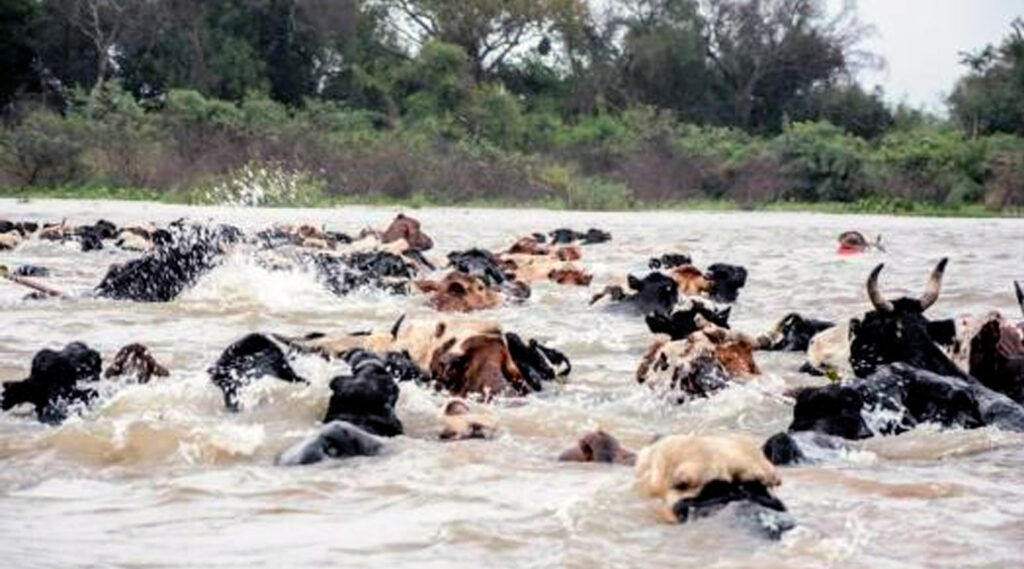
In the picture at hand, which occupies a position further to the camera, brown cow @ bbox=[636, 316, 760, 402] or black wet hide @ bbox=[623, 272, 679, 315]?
black wet hide @ bbox=[623, 272, 679, 315]

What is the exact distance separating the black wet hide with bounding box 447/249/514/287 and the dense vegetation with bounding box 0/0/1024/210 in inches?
729

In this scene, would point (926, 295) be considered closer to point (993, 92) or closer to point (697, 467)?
point (697, 467)

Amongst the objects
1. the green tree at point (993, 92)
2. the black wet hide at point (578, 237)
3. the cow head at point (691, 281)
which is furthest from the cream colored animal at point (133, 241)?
the green tree at point (993, 92)

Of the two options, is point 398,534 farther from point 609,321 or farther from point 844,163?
point 844,163

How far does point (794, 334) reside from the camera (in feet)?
24.9

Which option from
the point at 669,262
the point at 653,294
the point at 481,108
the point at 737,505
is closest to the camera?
the point at 737,505

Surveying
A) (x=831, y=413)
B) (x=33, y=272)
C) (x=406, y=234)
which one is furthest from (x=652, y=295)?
(x=406, y=234)

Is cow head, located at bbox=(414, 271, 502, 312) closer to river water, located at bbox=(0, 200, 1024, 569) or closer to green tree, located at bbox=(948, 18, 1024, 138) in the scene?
river water, located at bbox=(0, 200, 1024, 569)

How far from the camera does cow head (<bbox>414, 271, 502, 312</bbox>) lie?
9.46 meters

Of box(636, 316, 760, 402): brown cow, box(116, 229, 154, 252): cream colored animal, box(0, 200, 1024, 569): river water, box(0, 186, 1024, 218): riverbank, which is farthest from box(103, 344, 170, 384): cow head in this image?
box(0, 186, 1024, 218): riverbank

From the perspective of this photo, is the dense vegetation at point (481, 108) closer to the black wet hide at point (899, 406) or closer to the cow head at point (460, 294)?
the cow head at point (460, 294)

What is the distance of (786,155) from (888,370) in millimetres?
32256

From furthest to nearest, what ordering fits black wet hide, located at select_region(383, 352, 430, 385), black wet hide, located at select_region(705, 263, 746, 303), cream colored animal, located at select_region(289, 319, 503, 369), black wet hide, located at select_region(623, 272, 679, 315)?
black wet hide, located at select_region(705, 263, 746, 303) → black wet hide, located at select_region(623, 272, 679, 315) → cream colored animal, located at select_region(289, 319, 503, 369) → black wet hide, located at select_region(383, 352, 430, 385)

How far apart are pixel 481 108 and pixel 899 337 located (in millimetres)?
36067
